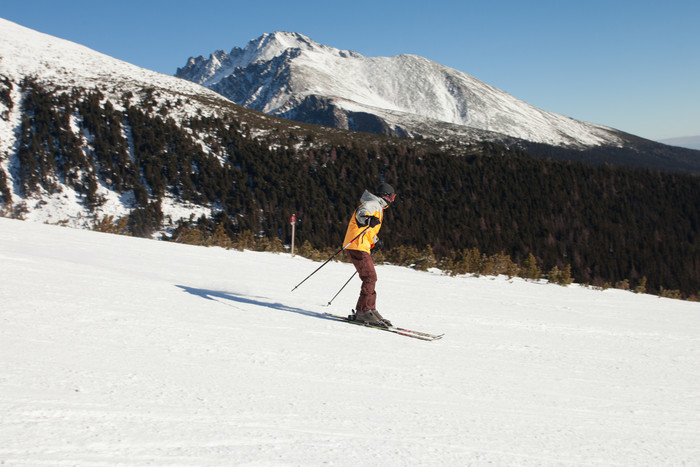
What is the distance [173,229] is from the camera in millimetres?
34188

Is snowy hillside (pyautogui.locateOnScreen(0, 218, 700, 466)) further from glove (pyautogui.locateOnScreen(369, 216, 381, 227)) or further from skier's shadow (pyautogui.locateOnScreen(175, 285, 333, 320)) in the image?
glove (pyautogui.locateOnScreen(369, 216, 381, 227))

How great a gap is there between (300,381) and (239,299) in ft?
12.4

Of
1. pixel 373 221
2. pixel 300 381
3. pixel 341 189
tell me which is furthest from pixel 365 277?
pixel 341 189

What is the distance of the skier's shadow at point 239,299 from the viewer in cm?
699

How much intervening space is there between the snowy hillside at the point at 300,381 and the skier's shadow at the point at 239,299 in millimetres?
66

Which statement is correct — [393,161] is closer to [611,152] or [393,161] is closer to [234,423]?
[234,423]

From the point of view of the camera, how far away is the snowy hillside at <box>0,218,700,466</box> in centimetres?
257

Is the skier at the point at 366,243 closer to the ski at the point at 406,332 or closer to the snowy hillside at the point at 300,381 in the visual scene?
the ski at the point at 406,332

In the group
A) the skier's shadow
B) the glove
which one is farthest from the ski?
the glove

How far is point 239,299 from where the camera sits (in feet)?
24.2

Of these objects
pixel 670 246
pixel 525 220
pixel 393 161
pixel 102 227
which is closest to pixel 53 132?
pixel 102 227

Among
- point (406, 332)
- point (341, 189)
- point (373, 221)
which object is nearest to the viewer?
point (406, 332)

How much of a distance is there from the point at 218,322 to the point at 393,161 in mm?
55425

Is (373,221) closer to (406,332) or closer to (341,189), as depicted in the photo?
(406,332)
